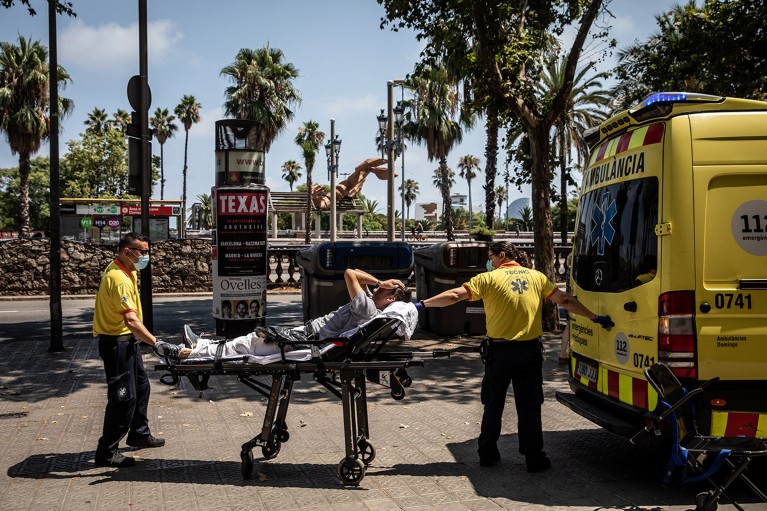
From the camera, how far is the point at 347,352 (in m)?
5.40

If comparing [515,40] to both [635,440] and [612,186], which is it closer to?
[612,186]

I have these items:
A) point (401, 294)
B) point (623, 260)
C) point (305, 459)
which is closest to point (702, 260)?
point (623, 260)

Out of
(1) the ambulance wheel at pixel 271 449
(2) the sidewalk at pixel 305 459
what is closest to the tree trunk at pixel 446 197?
(2) the sidewalk at pixel 305 459

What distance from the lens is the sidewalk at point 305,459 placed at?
16.4 feet

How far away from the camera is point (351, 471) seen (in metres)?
5.22

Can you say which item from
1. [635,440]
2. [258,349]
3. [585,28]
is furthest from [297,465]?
[585,28]

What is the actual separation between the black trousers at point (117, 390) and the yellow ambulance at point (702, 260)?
3580 mm

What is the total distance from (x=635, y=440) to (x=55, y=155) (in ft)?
30.4

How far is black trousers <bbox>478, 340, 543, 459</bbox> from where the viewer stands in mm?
5582

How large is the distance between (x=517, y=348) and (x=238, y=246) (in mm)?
6908

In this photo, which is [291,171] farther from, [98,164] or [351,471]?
[351,471]

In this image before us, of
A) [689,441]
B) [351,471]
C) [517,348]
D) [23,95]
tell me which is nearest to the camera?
[689,441]

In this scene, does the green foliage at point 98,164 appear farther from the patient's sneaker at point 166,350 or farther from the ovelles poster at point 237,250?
the patient's sneaker at point 166,350

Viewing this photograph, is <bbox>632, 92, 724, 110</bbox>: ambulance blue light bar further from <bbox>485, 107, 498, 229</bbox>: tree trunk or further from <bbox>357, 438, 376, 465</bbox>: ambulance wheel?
<bbox>485, 107, 498, 229</bbox>: tree trunk
